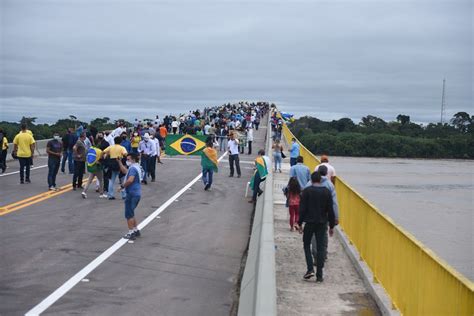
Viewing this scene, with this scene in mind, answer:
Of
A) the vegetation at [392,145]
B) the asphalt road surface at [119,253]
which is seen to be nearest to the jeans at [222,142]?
the asphalt road surface at [119,253]

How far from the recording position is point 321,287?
35.5ft

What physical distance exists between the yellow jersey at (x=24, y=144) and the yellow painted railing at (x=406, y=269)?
11739 mm

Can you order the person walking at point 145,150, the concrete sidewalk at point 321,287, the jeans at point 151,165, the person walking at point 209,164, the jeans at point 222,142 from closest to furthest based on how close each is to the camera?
the concrete sidewalk at point 321,287 → the person walking at point 209,164 → the person walking at point 145,150 → the jeans at point 151,165 → the jeans at point 222,142

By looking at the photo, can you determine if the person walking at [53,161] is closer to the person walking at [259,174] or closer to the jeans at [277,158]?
the person walking at [259,174]

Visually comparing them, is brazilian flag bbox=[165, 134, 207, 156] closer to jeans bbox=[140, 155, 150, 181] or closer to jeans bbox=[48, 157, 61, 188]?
jeans bbox=[140, 155, 150, 181]

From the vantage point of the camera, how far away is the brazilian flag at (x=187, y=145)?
2969cm

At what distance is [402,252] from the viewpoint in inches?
350

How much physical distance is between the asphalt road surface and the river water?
51.2ft

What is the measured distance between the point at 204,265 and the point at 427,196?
63562 mm

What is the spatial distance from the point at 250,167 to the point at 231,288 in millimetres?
21325

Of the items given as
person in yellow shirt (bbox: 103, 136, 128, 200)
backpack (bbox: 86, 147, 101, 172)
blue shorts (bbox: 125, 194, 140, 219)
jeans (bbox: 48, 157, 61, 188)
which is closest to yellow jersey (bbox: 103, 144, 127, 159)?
person in yellow shirt (bbox: 103, 136, 128, 200)

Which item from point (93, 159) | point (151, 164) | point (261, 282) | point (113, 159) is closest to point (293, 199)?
point (113, 159)

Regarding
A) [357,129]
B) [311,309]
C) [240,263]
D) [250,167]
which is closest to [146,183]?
[250,167]

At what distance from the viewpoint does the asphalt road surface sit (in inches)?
393
